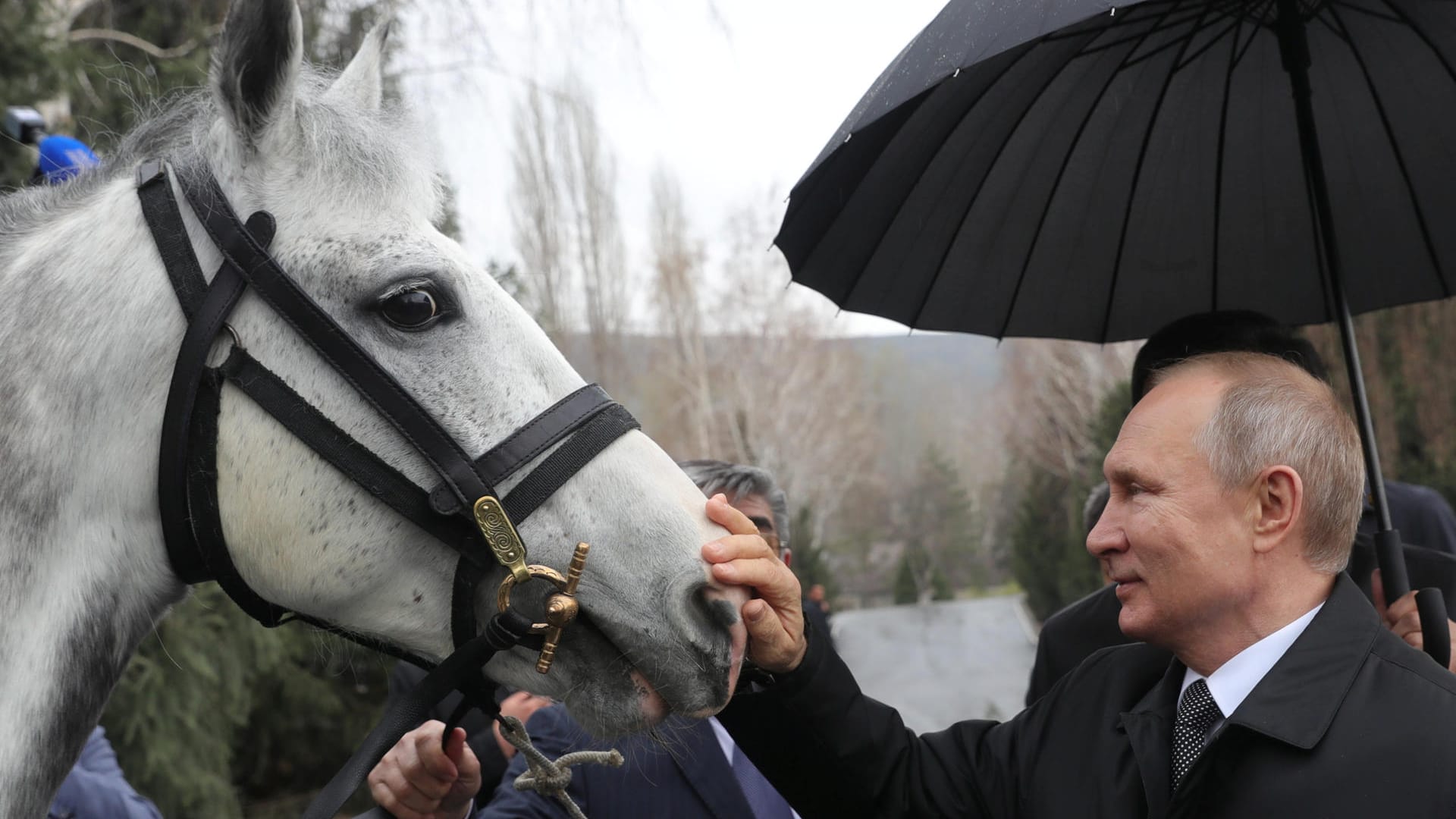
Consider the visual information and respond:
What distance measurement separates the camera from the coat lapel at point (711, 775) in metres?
2.37

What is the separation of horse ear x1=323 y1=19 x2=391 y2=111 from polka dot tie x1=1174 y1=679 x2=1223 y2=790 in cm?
168

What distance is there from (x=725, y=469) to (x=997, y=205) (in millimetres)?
1120

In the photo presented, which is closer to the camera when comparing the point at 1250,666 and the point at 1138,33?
the point at 1250,666

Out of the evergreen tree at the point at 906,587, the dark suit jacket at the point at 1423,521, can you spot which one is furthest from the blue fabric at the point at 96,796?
the evergreen tree at the point at 906,587

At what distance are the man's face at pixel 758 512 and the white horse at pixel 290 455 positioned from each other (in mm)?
1377

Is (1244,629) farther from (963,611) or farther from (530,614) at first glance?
(963,611)

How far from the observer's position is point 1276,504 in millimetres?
1726

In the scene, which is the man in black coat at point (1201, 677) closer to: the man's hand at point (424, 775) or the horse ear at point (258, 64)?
the man's hand at point (424, 775)

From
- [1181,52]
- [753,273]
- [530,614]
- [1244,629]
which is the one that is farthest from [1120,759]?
[753,273]

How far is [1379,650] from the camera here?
1.65m

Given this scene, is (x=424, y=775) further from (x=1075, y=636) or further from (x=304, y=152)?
(x=1075, y=636)

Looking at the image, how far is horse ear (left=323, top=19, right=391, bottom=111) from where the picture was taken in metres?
1.81

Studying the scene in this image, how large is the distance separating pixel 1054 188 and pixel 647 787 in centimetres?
164

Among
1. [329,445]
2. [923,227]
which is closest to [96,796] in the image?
[329,445]
